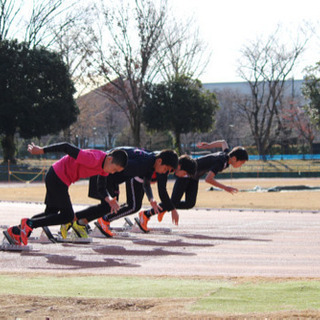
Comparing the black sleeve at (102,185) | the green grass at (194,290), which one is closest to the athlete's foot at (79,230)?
the black sleeve at (102,185)

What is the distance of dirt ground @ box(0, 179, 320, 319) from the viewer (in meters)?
5.32

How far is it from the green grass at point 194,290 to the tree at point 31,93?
1576 inches

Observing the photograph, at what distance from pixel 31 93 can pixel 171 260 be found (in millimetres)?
39293

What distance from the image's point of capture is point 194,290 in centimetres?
613

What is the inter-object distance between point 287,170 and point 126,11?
53.5 feet

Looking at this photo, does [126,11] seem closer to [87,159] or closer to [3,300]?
[87,159]

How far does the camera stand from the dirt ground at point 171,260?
5324mm

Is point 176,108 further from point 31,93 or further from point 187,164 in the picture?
point 187,164

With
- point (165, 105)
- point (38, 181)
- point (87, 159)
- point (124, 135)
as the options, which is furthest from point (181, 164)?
point (124, 135)

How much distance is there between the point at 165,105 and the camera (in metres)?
Answer: 53.4

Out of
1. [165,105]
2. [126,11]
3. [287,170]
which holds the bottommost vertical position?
[287,170]

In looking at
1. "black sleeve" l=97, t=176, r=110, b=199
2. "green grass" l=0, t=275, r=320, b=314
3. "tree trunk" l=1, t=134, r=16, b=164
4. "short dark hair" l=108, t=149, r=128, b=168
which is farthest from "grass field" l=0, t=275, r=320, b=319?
"tree trunk" l=1, t=134, r=16, b=164

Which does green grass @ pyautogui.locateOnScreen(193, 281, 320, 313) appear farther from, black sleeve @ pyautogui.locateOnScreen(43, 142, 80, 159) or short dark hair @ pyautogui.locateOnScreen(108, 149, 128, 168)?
black sleeve @ pyautogui.locateOnScreen(43, 142, 80, 159)

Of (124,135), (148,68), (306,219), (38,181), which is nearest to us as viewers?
(306,219)
